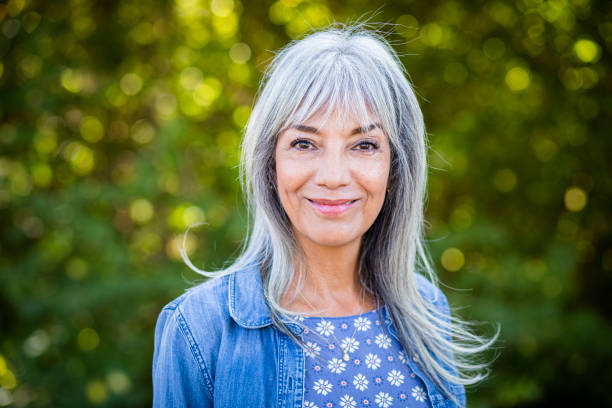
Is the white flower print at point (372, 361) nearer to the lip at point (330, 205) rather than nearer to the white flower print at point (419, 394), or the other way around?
the white flower print at point (419, 394)

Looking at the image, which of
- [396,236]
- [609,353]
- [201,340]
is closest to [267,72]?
[396,236]

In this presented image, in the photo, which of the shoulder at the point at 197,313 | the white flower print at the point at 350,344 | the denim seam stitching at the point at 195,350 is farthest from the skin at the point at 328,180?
the denim seam stitching at the point at 195,350

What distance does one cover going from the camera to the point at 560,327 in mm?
3684

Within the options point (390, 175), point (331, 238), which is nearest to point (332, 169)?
point (331, 238)

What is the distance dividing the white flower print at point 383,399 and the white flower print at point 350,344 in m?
0.15

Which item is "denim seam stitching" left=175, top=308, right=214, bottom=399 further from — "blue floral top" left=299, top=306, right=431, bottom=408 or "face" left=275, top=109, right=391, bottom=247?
"face" left=275, top=109, right=391, bottom=247

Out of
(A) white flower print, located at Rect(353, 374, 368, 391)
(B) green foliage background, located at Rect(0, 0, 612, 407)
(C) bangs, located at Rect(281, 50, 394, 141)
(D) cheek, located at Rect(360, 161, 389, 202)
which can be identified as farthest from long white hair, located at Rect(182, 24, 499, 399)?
(B) green foliage background, located at Rect(0, 0, 612, 407)

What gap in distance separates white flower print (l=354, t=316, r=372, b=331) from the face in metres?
0.26

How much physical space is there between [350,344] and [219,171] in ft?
7.98

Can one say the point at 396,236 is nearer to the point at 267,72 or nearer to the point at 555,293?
the point at 267,72

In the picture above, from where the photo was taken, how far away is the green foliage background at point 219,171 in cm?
346

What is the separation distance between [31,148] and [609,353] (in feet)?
14.1

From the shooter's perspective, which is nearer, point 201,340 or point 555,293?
point 201,340

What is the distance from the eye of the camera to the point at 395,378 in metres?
1.68
